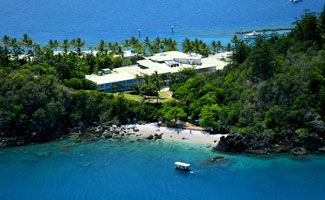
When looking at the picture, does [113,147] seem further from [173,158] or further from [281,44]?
[281,44]

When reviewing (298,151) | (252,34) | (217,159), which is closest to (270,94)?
(298,151)

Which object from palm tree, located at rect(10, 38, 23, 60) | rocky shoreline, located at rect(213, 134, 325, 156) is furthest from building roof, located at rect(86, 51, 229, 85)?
rocky shoreline, located at rect(213, 134, 325, 156)

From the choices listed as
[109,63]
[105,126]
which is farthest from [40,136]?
[109,63]

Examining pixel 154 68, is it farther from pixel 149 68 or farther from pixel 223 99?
pixel 223 99

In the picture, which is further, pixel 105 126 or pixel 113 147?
pixel 105 126

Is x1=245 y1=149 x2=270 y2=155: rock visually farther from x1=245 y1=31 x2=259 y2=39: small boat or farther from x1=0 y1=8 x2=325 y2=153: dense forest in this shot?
x1=245 y1=31 x2=259 y2=39: small boat

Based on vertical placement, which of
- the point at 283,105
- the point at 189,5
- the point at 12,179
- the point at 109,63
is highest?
the point at 189,5
